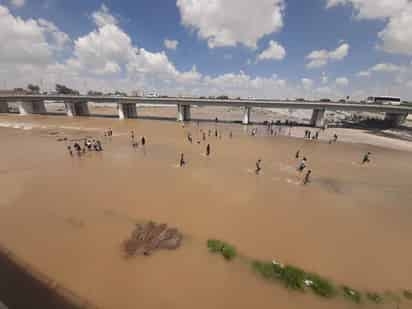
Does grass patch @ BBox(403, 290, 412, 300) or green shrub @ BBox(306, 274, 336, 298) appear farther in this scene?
grass patch @ BBox(403, 290, 412, 300)

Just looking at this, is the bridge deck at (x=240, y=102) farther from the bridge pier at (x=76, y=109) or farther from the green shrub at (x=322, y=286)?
the green shrub at (x=322, y=286)

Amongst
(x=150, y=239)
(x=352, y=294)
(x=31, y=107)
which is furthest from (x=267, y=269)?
(x=31, y=107)

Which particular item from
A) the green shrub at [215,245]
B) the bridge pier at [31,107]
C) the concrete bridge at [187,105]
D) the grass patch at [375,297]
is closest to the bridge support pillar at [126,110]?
the concrete bridge at [187,105]

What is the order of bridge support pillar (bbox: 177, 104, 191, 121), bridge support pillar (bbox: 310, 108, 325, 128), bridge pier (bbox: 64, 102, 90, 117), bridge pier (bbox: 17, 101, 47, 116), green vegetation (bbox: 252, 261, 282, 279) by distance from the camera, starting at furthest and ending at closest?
1. bridge pier (bbox: 64, 102, 90, 117)
2. bridge pier (bbox: 17, 101, 47, 116)
3. bridge support pillar (bbox: 177, 104, 191, 121)
4. bridge support pillar (bbox: 310, 108, 325, 128)
5. green vegetation (bbox: 252, 261, 282, 279)

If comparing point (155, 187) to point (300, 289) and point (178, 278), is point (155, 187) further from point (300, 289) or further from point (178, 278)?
point (300, 289)

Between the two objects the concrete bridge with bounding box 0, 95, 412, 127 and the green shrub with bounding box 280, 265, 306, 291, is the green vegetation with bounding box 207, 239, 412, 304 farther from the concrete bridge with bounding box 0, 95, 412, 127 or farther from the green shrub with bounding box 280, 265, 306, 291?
the concrete bridge with bounding box 0, 95, 412, 127

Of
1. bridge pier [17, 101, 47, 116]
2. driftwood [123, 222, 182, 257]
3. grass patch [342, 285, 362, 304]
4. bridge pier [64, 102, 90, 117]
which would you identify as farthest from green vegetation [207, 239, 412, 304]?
bridge pier [17, 101, 47, 116]
